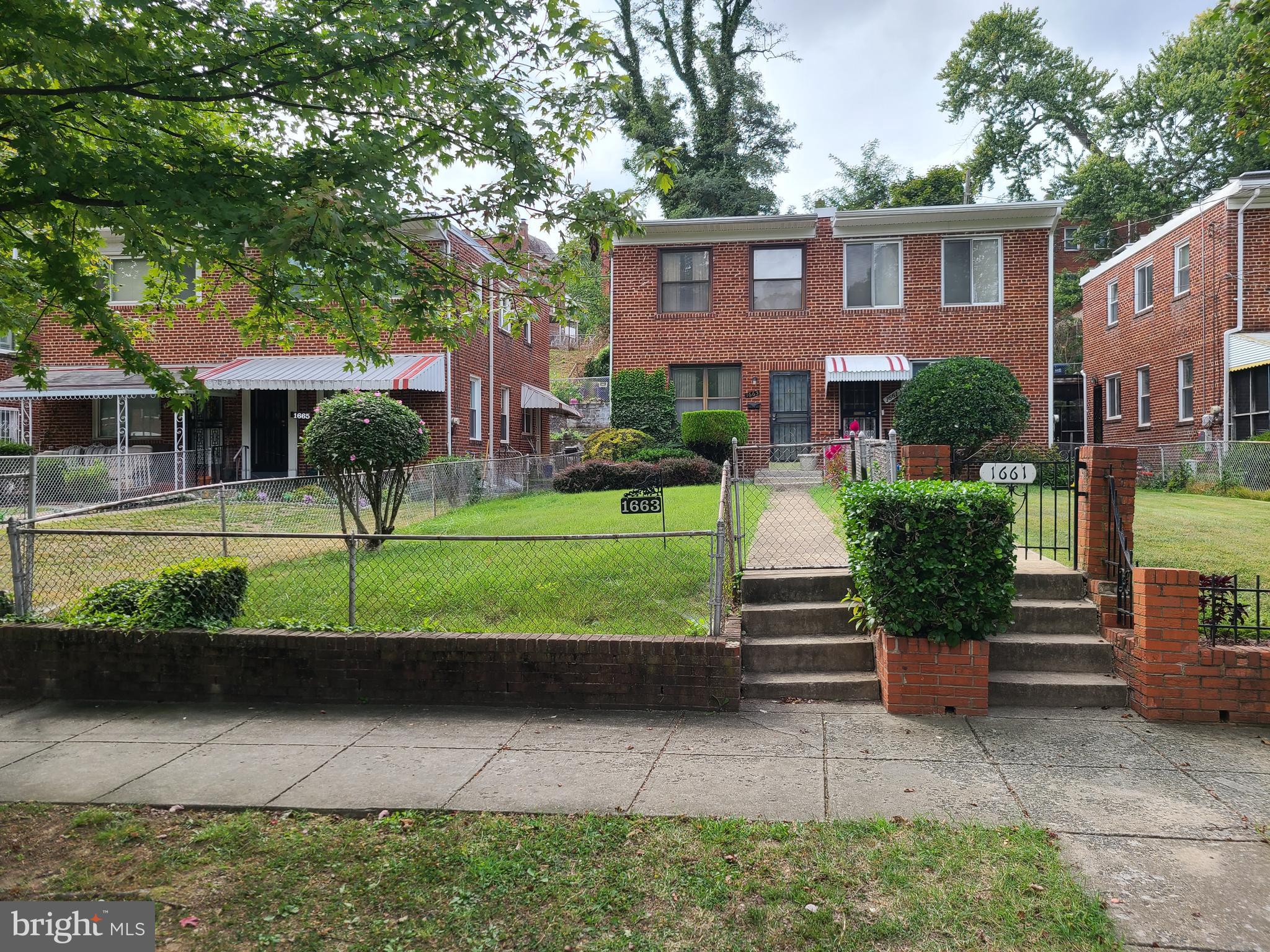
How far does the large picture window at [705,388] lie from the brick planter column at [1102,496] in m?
13.8

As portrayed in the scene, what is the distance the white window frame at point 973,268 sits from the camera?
1941 centimetres

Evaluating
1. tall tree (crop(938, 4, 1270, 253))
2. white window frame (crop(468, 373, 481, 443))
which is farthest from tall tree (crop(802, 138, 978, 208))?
white window frame (crop(468, 373, 481, 443))

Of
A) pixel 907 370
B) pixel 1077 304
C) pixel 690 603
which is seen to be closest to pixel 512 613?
pixel 690 603

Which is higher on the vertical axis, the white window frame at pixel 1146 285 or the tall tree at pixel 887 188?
the tall tree at pixel 887 188

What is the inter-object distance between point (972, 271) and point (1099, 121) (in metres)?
22.5

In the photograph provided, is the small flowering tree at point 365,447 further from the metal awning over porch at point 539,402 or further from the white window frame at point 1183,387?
the white window frame at point 1183,387

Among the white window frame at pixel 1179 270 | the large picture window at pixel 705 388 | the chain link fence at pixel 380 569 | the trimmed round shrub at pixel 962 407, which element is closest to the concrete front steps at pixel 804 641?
the chain link fence at pixel 380 569

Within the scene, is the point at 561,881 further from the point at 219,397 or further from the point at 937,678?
the point at 219,397

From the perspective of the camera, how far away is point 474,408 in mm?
21250

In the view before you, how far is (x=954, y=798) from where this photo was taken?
4.33 metres

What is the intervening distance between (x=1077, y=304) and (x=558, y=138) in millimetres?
40726

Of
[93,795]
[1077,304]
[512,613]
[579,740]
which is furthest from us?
[1077,304]

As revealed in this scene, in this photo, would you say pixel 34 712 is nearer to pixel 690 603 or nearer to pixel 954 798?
pixel 690 603

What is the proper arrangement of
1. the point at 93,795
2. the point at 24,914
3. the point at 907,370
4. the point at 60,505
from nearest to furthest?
1. the point at 24,914
2. the point at 93,795
3. the point at 60,505
4. the point at 907,370
